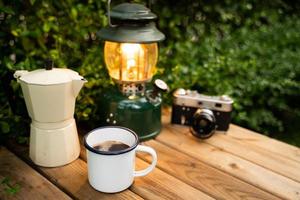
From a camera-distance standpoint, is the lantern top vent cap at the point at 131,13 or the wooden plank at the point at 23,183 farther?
the lantern top vent cap at the point at 131,13

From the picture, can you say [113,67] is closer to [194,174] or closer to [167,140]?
[167,140]

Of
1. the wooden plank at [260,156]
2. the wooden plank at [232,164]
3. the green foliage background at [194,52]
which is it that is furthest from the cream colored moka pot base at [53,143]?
the wooden plank at [260,156]

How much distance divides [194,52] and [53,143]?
85cm

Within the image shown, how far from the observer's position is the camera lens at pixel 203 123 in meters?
0.97

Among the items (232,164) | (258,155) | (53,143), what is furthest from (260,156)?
(53,143)

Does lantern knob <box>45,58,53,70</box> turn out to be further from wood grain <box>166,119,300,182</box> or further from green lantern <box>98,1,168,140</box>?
wood grain <box>166,119,300,182</box>

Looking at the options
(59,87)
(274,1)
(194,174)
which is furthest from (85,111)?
(274,1)

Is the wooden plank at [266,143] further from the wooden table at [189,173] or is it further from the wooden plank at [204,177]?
the wooden plank at [204,177]

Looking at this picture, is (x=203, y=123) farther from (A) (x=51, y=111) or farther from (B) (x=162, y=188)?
(A) (x=51, y=111)

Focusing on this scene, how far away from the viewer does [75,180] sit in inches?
30.7

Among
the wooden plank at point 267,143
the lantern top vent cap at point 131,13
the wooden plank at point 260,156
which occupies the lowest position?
the wooden plank at point 267,143

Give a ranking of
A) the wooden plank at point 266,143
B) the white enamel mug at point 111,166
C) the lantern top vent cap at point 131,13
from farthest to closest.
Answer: the wooden plank at point 266,143 < the lantern top vent cap at point 131,13 < the white enamel mug at point 111,166

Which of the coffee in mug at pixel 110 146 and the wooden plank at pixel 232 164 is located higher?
the coffee in mug at pixel 110 146

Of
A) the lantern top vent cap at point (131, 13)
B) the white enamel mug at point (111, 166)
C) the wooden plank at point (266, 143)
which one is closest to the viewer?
the white enamel mug at point (111, 166)
